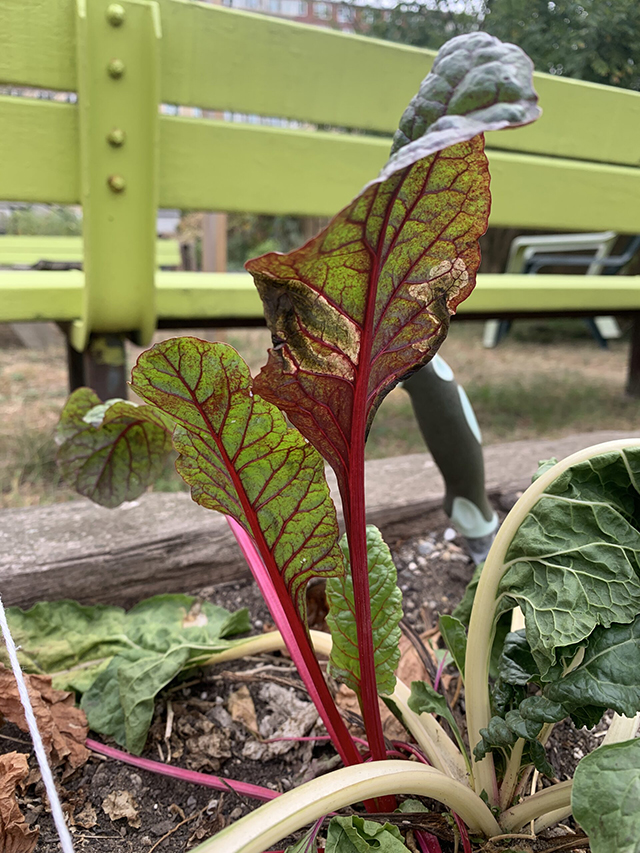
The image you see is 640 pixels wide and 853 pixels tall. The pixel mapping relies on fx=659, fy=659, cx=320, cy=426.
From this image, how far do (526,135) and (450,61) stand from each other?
1662 millimetres

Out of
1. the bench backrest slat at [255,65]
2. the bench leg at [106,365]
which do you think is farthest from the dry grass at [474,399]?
the bench backrest slat at [255,65]

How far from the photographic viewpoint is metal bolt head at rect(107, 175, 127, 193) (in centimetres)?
125

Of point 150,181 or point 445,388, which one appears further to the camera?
point 150,181

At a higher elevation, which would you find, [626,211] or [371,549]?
[626,211]

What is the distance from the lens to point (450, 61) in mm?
416

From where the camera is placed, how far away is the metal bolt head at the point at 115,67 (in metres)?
1.17

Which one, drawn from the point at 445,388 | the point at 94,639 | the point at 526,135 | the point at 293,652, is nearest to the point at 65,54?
the point at 445,388

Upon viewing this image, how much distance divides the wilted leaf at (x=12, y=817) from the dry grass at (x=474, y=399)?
1055mm

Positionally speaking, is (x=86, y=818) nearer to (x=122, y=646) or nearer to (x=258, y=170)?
(x=122, y=646)

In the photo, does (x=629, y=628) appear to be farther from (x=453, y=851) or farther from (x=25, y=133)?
(x=25, y=133)

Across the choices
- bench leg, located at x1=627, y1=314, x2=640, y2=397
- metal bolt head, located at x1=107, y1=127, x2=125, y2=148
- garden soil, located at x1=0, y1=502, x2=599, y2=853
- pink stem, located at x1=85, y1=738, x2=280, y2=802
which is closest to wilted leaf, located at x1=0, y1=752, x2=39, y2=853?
garden soil, located at x1=0, y1=502, x2=599, y2=853

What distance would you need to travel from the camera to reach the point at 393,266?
1.58ft

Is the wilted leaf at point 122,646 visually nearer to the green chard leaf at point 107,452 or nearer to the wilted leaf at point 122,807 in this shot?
the wilted leaf at point 122,807

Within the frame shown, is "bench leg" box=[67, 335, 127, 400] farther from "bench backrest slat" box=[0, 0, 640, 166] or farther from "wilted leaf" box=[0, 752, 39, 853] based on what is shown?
"wilted leaf" box=[0, 752, 39, 853]
